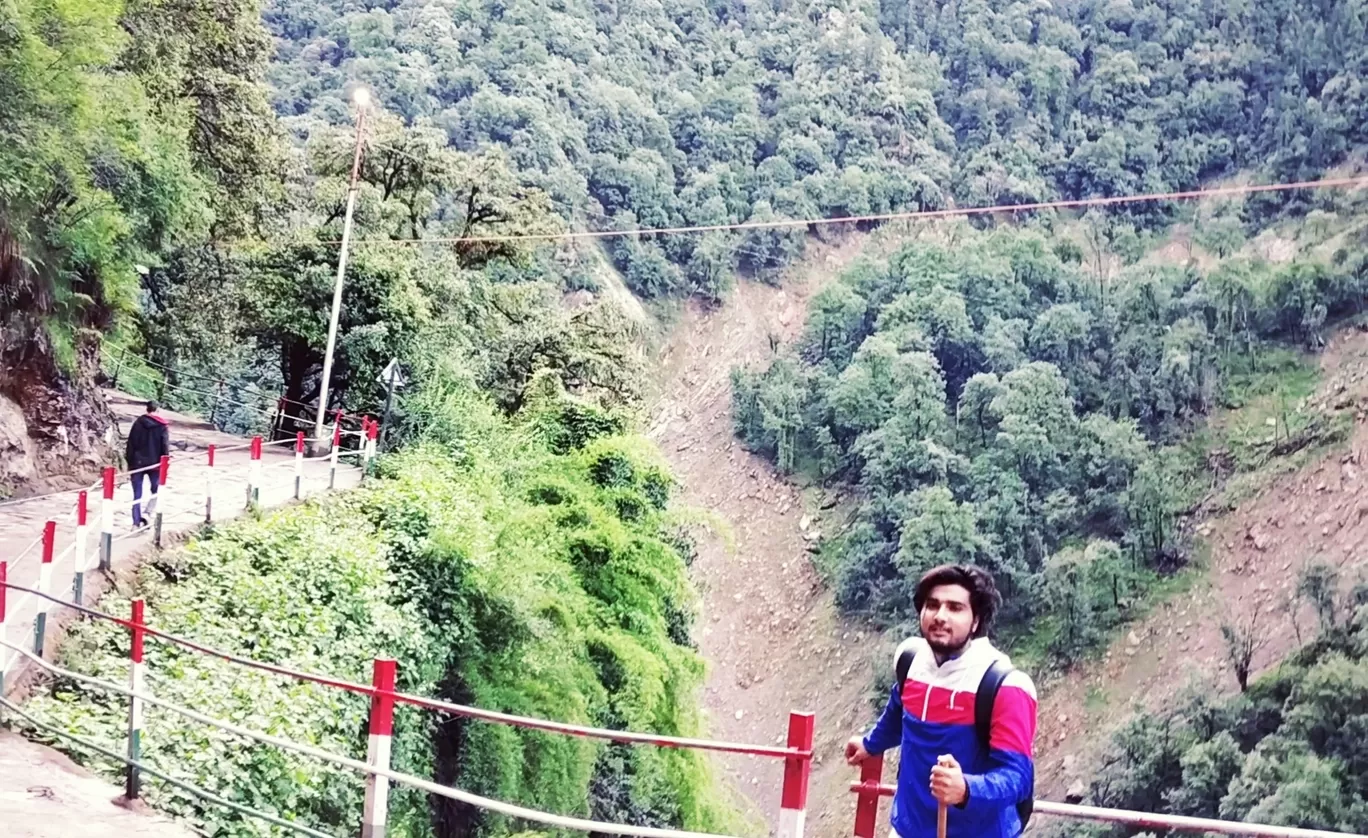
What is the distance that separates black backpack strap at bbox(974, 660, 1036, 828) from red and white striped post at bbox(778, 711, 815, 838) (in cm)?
41

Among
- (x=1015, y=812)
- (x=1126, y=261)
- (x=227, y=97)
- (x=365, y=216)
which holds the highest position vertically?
(x=1126, y=261)

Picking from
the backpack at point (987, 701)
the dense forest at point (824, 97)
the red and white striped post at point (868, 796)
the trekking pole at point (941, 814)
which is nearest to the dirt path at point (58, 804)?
the red and white striped post at point (868, 796)

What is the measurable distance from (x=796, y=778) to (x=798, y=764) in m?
0.04

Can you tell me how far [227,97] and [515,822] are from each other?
12833 mm

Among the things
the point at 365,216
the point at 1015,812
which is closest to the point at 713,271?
the point at 365,216

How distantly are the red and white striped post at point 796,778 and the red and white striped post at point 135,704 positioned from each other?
3014 millimetres

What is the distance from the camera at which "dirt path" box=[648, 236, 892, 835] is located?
39.4 metres

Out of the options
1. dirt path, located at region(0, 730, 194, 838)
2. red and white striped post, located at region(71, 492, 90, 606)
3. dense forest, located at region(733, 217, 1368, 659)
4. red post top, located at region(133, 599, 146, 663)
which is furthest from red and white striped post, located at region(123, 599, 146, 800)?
dense forest, located at region(733, 217, 1368, 659)

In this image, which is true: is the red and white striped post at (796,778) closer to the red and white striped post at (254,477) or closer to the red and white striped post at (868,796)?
the red and white striped post at (868,796)

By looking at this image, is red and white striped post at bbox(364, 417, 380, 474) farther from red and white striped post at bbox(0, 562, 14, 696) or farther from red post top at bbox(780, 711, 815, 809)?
red post top at bbox(780, 711, 815, 809)

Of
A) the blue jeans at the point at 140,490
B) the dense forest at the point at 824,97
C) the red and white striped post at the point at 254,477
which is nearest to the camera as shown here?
the blue jeans at the point at 140,490

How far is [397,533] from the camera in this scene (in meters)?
11.3

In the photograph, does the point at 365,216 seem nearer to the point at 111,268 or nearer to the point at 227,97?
the point at 227,97

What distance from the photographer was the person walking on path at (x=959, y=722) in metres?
2.17
